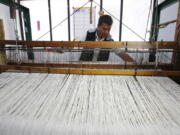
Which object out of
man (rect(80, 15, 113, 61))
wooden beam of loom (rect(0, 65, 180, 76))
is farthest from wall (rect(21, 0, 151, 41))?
wooden beam of loom (rect(0, 65, 180, 76))

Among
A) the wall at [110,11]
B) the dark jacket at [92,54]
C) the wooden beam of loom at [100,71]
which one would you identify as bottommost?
the wooden beam of loom at [100,71]

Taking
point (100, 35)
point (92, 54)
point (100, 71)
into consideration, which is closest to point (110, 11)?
point (100, 35)

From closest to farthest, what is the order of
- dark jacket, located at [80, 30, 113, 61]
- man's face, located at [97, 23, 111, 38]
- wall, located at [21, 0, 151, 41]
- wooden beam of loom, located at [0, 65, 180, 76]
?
wooden beam of loom, located at [0, 65, 180, 76] → dark jacket, located at [80, 30, 113, 61] → man's face, located at [97, 23, 111, 38] → wall, located at [21, 0, 151, 41]

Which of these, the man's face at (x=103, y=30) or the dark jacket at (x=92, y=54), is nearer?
the dark jacket at (x=92, y=54)

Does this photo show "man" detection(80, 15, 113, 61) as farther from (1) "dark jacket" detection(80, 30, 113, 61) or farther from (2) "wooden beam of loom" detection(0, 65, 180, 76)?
(2) "wooden beam of loom" detection(0, 65, 180, 76)

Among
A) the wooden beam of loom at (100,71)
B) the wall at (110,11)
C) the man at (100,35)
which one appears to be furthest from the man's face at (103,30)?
the wall at (110,11)

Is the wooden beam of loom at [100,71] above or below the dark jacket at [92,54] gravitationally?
below

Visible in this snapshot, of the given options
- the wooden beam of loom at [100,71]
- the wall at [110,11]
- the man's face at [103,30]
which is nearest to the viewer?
the wooden beam of loom at [100,71]

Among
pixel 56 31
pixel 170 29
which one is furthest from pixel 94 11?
pixel 170 29

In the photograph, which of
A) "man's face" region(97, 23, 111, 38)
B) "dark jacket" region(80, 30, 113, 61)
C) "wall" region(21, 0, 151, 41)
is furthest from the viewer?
"wall" region(21, 0, 151, 41)

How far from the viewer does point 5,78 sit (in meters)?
0.80

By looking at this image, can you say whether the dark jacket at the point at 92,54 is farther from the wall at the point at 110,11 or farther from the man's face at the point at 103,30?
the wall at the point at 110,11

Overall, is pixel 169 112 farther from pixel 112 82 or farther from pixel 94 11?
pixel 94 11

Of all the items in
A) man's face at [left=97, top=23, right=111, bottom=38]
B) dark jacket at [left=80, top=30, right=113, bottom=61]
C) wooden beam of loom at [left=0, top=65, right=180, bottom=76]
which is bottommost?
wooden beam of loom at [left=0, top=65, right=180, bottom=76]
